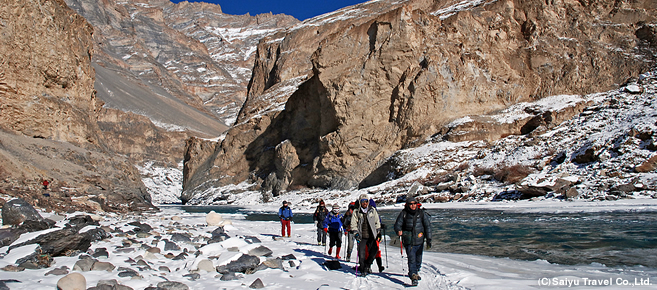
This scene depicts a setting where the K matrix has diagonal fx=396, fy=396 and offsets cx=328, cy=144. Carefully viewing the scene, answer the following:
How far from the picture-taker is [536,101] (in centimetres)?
4169

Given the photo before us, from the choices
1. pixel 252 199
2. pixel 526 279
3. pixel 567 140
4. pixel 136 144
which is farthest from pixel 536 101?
pixel 136 144

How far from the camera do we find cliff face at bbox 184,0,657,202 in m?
41.6

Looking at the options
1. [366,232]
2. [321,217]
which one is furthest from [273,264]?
[321,217]

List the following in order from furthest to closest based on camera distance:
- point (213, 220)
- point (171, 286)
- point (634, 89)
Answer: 1. point (634, 89)
2. point (213, 220)
3. point (171, 286)

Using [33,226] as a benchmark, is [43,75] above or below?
above

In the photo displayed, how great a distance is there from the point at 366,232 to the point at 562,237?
6381mm

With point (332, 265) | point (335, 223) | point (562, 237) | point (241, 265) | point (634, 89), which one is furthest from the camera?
point (634, 89)

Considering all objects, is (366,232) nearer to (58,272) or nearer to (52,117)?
(58,272)

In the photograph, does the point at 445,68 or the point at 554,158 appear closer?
the point at 554,158

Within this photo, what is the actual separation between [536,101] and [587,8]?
44.6ft

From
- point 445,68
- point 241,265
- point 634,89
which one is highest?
point 445,68

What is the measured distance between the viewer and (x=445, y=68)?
42.9m

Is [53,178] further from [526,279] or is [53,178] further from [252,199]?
[252,199]

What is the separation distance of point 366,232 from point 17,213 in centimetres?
782
